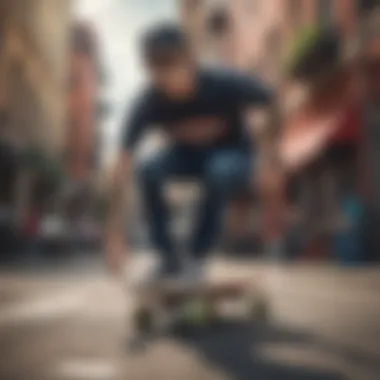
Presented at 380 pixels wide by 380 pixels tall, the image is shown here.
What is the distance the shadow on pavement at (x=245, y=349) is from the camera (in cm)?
107

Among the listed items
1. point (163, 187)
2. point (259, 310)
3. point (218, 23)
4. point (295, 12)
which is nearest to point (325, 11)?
point (295, 12)

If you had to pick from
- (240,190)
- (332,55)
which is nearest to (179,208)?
(240,190)

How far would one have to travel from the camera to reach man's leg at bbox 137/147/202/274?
3.80ft

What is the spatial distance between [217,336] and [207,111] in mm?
372

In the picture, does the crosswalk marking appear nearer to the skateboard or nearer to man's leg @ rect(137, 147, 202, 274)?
the skateboard

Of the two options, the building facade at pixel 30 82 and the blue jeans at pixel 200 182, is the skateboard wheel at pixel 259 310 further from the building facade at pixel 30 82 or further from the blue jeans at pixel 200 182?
the building facade at pixel 30 82

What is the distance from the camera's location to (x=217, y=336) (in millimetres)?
1158

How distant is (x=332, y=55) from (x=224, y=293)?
456mm

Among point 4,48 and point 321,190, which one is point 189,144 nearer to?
point 321,190

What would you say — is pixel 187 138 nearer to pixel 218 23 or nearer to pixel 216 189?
pixel 216 189

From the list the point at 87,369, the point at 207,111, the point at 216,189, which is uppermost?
the point at 207,111

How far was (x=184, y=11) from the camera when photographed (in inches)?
47.3

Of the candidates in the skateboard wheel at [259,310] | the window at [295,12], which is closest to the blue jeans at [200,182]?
the skateboard wheel at [259,310]

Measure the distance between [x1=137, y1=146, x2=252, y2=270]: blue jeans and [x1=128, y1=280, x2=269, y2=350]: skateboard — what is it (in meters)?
0.05
